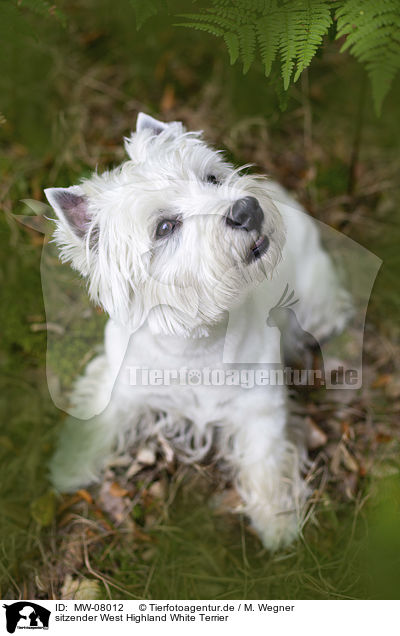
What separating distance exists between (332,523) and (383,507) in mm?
271

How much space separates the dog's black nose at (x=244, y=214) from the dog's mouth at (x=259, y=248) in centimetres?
7

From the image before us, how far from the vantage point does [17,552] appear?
2.41 m

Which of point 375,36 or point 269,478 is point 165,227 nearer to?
point 375,36

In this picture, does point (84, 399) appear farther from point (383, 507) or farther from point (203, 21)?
point (203, 21)

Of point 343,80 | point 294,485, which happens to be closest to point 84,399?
point 294,485

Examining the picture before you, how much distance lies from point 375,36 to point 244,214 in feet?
2.31

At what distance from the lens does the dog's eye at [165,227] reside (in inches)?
69.3

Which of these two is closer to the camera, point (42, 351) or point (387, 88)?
point (387, 88)

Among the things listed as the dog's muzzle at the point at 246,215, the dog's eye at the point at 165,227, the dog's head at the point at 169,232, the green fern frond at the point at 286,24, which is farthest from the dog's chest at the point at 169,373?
the green fern frond at the point at 286,24

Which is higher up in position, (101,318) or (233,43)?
(233,43)

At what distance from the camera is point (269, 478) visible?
2580 millimetres
